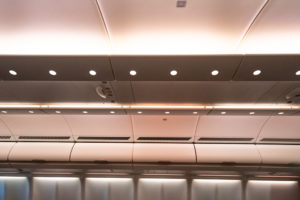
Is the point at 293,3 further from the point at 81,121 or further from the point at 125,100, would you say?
the point at 81,121

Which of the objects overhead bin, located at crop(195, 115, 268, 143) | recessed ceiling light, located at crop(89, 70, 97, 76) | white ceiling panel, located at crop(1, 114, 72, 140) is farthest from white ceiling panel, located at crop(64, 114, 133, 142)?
recessed ceiling light, located at crop(89, 70, 97, 76)

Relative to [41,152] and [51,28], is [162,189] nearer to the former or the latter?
[41,152]

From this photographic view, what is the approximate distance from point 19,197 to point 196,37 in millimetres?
11694

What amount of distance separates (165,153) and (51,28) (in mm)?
6790

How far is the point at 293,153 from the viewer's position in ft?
31.6

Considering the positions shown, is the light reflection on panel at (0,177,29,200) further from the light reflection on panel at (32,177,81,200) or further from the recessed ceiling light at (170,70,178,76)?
the recessed ceiling light at (170,70,178,76)

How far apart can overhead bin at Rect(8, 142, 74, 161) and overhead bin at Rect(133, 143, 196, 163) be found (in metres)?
2.77

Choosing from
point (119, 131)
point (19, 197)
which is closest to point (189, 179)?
point (119, 131)

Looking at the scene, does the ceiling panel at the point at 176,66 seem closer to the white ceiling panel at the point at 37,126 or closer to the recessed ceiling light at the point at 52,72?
the recessed ceiling light at the point at 52,72

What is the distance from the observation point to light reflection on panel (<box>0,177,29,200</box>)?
11.8 meters

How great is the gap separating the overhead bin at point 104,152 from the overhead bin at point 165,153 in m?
0.35

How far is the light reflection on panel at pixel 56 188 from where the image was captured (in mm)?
11820

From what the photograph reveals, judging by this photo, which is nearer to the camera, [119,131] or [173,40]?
Result: [173,40]

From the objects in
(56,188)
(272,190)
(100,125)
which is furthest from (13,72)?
Result: (272,190)
